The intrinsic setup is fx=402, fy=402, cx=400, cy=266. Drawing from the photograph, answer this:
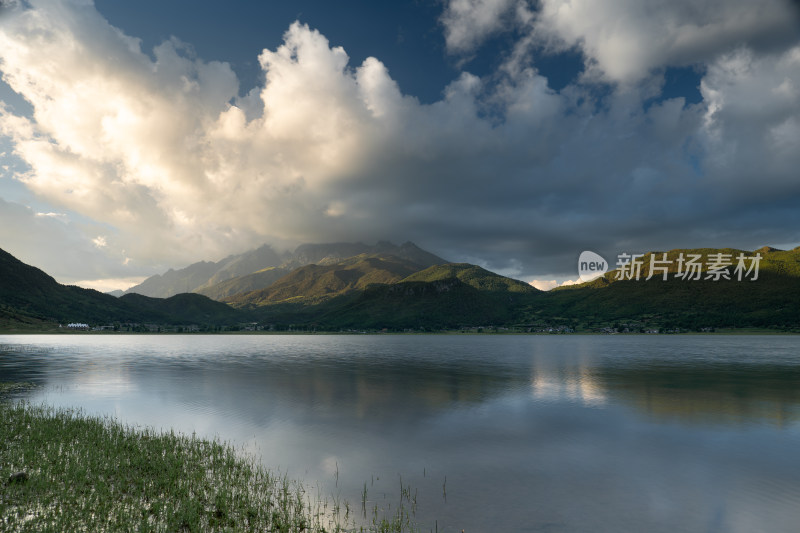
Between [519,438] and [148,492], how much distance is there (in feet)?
89.5

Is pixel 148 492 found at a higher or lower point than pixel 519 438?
higher

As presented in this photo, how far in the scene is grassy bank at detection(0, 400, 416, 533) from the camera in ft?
52.5

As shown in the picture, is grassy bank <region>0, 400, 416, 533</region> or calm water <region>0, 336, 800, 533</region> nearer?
grassy bank <region>0, 400, 416, 533</region>

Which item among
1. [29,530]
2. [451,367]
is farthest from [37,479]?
[451,367]

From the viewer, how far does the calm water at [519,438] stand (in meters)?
20.8

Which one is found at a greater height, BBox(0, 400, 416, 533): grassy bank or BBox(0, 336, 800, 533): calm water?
BBox(0, 400, 416, 533): grassy bank

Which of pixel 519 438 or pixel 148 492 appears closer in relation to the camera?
pixel 148 492

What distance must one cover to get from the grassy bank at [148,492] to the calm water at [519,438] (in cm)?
278

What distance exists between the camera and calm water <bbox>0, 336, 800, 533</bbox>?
20.8 meters

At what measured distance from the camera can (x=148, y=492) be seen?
1912cm

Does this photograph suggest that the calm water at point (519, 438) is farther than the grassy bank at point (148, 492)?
Yes

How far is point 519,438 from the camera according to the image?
34438 millimetres

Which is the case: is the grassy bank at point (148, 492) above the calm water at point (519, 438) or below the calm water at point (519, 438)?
above

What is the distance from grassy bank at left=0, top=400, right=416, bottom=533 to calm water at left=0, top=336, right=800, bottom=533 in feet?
9.13
